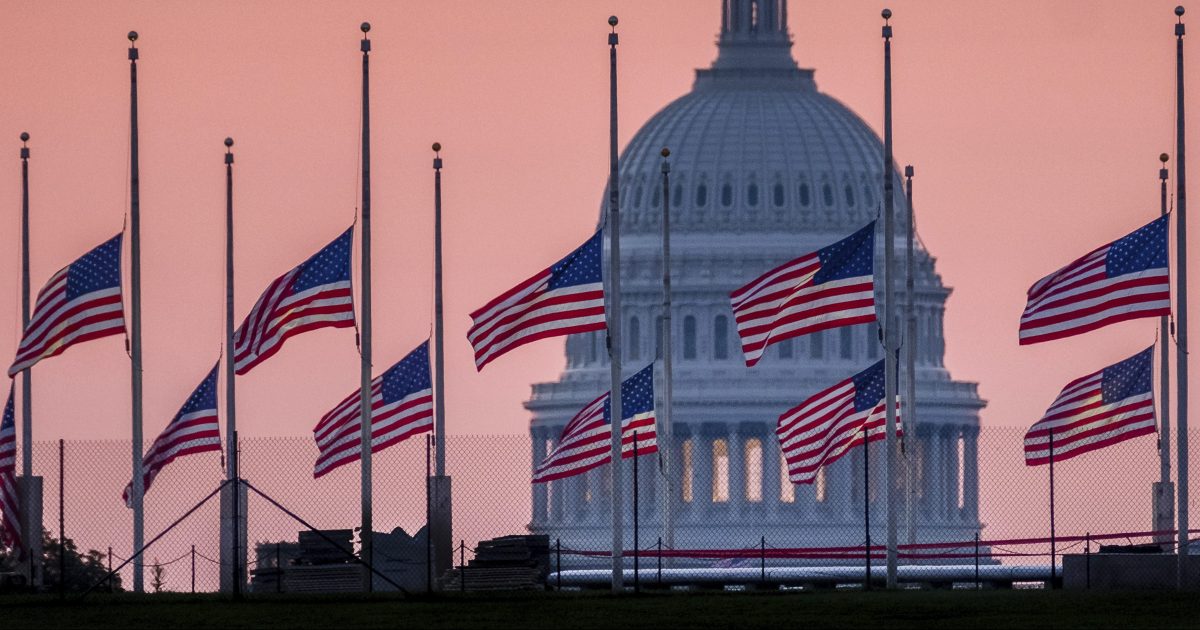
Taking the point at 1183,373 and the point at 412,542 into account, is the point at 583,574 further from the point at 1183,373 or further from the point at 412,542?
the point at 1183,373

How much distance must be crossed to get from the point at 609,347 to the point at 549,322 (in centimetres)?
208

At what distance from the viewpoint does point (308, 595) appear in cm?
7006

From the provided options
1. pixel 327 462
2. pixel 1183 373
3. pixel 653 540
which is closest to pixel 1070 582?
pixel 1183 373

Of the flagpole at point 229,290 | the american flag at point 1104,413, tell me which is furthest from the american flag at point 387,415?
the american flag at point 1104,413

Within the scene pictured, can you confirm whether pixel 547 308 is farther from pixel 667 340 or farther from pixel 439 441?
pixel 667 340

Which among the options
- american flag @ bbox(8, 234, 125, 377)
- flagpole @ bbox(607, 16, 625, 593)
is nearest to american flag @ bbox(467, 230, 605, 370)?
flagpole @ bbox(607, 16, 625, 593)

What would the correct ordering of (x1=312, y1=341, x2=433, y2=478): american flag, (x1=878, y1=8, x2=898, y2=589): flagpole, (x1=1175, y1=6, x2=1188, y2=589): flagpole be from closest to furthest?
(x1=1175, y1=6, x2=1188, y2=589): flagpole → (x1=878, y1=8, x2=898, y2=589): flagpole → (x1=312, y1=341, x2=433, y2=478): american flag

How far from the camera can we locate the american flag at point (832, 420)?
87.2m

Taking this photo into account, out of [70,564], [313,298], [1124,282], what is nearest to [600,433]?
[313,298]

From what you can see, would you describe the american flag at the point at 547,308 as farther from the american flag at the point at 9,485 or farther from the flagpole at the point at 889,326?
the american flag at the point at 9,485

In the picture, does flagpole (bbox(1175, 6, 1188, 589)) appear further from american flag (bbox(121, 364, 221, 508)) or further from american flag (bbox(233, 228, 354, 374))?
american flag (bbox(121, 364, 221, 508))

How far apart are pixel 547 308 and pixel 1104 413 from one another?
35.5 feet

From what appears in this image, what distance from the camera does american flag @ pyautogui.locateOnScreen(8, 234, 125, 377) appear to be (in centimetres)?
8056

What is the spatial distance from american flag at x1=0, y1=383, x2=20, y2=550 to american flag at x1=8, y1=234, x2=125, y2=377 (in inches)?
160
